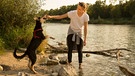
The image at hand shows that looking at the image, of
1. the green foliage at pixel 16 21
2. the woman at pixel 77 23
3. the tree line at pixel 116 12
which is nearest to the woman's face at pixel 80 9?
the woman at pixel 77 23

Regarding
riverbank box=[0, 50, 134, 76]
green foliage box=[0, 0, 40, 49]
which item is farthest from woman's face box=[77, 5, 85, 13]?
green foliage box=[0, 0, 40, 49]

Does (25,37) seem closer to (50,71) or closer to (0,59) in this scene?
(0,59)

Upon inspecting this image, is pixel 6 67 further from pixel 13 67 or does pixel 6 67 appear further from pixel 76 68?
pixel 76 68

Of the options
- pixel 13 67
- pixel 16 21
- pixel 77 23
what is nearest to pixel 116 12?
pixel 16 21

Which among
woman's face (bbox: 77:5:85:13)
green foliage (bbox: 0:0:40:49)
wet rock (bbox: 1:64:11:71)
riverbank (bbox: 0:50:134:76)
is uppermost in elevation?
woman's face (bbox: 77:5:85:13)

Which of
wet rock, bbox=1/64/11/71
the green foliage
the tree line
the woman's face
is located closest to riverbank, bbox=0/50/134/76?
wet rock, bbox=1/64/11/71

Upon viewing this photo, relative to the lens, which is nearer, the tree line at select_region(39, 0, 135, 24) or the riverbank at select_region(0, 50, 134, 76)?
the riverbank at select_region(0, 50, 134, 76)

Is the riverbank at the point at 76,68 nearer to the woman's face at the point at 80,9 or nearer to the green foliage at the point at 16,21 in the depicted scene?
the green foliage at the point at 16,21

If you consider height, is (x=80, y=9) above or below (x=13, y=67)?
above

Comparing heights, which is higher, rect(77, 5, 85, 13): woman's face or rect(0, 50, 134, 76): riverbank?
rect(77, 5, 85, 13): woman's face

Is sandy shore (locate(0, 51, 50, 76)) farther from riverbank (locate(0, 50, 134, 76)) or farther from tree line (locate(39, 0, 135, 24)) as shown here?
tree line (locate(39, 0, 135, 24))

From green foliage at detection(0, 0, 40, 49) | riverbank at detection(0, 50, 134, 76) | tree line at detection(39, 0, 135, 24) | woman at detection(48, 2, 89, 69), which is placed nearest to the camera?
riverbank at detection(0, 50, 134, 76)

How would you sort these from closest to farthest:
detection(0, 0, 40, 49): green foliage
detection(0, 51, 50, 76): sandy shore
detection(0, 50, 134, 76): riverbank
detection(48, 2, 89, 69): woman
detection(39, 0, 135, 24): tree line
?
detection(0, 51, 50, 76): sandy shore → detection(0, 50, 134, 76): riverbank → detection(48, 2, 89, 69): woman → detection(0, 0, 40, 49): green foliage → detection(39, 0, 135, 24): tree line

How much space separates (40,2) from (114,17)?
80218mm
